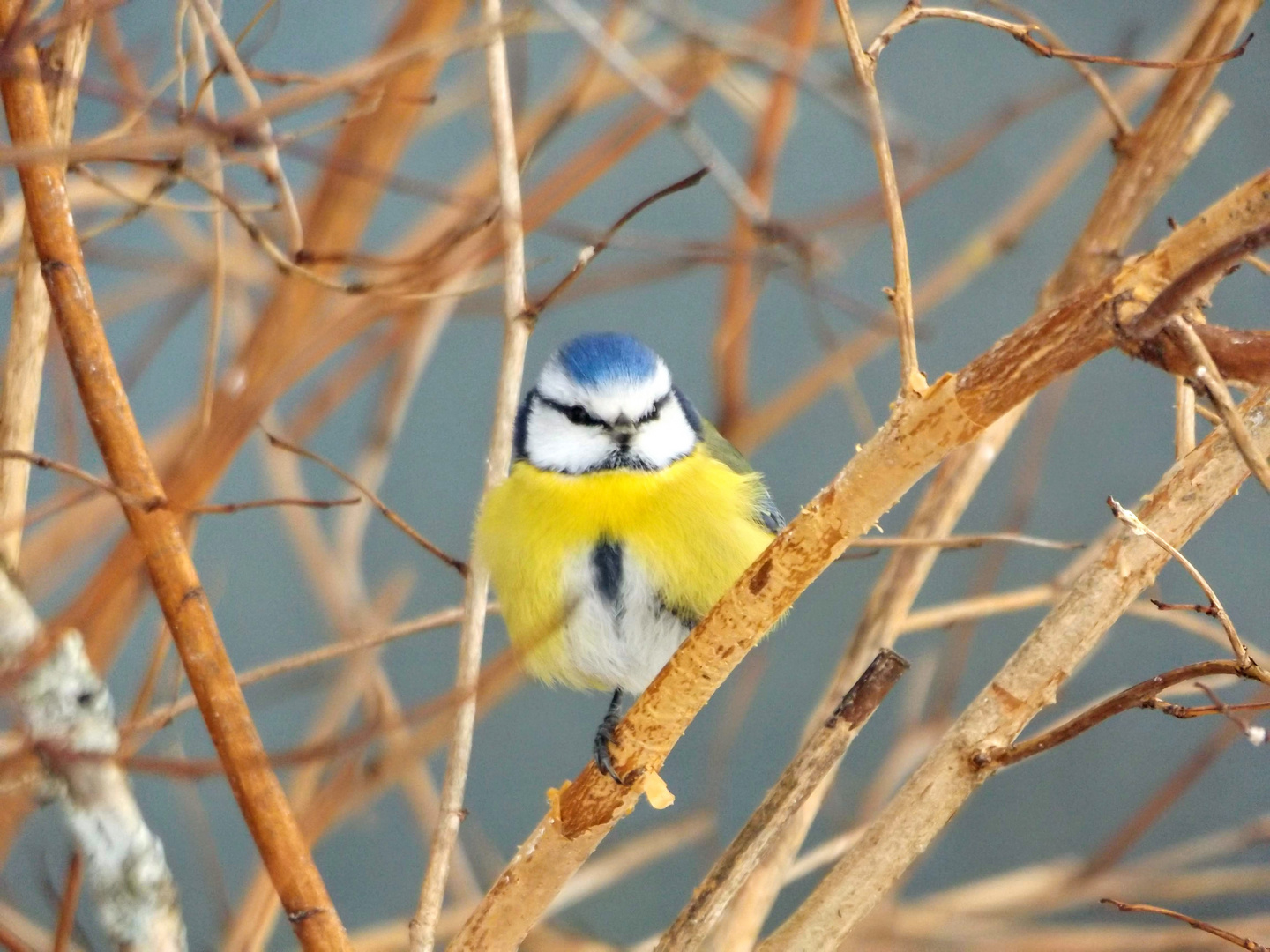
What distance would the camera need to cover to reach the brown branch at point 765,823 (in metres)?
0.79

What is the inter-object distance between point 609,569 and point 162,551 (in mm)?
565

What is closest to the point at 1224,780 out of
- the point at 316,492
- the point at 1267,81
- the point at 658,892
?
the point at 658,892

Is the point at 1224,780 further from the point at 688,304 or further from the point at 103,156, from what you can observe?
the point at 103,156

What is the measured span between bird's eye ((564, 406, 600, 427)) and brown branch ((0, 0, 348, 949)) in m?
0.62

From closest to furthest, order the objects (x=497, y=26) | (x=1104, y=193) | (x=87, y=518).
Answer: (x=497, y=26)
(x=1104, y=193)
(x=87, y=518)

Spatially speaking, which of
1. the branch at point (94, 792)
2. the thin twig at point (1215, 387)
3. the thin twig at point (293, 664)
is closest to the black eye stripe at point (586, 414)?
the thin twig at point (293, 664)

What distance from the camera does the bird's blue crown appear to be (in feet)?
4.36

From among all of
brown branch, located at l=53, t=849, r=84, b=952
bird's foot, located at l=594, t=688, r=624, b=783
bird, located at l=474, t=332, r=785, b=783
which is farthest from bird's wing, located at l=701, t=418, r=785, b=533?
brown branch, located at l=53, t=849, r=84, b=952

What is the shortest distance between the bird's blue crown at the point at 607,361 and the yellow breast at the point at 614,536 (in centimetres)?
10

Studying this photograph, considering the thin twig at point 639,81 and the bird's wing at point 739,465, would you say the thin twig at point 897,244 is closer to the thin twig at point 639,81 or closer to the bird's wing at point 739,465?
the thin twig at point 639,81

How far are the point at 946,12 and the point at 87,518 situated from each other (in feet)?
3.46

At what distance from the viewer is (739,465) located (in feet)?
4.68

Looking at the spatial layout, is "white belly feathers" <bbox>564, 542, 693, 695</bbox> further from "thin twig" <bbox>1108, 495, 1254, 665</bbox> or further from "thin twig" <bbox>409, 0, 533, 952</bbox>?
"thin twig" <bbox>1108, 495, 1254, 665</bbox>

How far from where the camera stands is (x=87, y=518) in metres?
1.38
